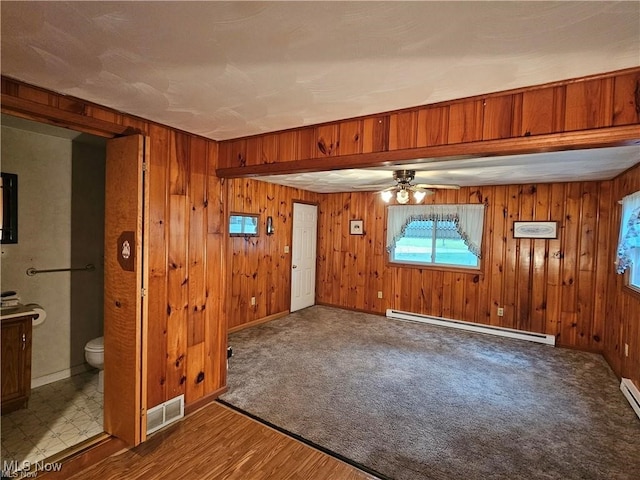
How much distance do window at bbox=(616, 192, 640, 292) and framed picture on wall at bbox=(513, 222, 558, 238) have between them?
1.00 meters

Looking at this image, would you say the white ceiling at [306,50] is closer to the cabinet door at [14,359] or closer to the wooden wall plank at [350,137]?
the wooden wall plank at [350,137]

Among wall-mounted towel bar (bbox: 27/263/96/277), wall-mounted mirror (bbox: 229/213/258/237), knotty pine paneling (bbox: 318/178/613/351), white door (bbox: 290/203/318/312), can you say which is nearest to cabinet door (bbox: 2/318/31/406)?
wall-mounted towel bar (bbox: 27/263/96/277)

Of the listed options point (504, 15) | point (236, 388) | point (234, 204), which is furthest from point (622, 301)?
point (234, 204)

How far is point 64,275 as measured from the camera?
319 centimetres

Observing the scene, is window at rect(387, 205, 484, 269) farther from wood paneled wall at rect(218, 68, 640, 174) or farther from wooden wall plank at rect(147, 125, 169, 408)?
wooden wall plank at rect(147, 125, 169, 408)

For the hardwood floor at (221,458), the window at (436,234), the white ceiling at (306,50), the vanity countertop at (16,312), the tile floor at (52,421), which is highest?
the white ceiling at (306,50)

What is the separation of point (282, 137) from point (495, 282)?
415cm

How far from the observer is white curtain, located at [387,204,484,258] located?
16.7ft

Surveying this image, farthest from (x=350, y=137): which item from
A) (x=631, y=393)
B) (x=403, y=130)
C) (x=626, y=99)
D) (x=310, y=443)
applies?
(x=631, y=393)

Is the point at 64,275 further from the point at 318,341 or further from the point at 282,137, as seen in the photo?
the point at 318,341

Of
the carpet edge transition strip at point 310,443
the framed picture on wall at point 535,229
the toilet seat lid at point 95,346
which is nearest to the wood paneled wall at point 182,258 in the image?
the carpet edge transition strip at point 310,443

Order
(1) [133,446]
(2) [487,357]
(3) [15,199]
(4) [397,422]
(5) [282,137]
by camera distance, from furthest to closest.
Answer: (2) [487,357] < (3) [15,199] < (4) [397,422] < (5) [282,137] < (1) [133,446]

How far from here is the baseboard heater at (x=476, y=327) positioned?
4.63 metres

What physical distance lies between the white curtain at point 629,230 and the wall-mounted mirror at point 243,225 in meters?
4.43
